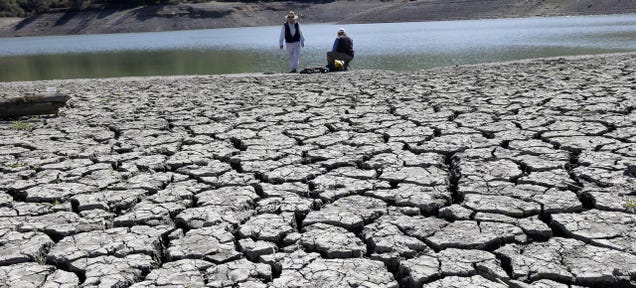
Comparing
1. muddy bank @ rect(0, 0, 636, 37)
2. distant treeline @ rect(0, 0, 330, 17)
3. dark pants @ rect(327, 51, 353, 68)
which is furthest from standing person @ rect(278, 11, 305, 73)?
distant treeline @ rect(0, 0, 330, 17)

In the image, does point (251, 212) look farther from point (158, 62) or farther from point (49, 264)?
point (158, 62)

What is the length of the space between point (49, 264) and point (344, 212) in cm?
164

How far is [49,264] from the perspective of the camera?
3.08 m

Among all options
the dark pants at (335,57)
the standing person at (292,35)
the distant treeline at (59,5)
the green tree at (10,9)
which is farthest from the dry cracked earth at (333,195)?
the green tree at (10,9)

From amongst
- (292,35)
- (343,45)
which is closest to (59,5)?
(292,35)

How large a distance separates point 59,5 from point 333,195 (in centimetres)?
6424

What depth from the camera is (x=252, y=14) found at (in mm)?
55844

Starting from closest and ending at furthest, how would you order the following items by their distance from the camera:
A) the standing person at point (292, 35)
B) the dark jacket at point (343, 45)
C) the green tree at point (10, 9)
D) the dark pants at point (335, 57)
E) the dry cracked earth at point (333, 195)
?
the dry cracked earth at point (333, 195) → the standing person at point (292, 35) → the dark pants at point (335, 57) → the dark jacket at point (343, 45) → the green tree at point (10, 9)

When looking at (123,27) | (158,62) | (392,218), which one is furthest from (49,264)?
(123,27)

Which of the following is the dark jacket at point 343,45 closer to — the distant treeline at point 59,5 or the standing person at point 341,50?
the standing person at point 341,50

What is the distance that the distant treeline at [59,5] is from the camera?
57.2 metres

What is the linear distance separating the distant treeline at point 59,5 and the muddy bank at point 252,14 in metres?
1.39

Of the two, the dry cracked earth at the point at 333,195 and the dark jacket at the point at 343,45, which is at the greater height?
the dark jacket at the point at 343,45

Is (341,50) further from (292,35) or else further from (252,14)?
(252,14)
